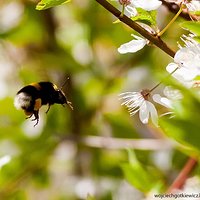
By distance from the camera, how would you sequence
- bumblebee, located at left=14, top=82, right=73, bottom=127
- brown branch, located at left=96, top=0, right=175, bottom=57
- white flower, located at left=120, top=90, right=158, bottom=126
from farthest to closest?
bumblebee, located at left=14, top=82, right=73, bottom=127
white flower, located at left=120, top=90, right=158, bottom=126
brown branch, located at left=96, top=0, right=175, bottom=57

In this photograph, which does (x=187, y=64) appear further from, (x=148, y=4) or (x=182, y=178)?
(x=182, y=178)

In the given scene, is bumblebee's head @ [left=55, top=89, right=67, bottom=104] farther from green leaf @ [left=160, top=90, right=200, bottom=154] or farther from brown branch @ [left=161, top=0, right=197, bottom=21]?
green leaf @ [left=160, top=90, right=200, bottom=154]

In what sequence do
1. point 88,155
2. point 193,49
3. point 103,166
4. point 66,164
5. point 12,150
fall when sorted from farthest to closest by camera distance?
point 66,164, point 88,155, point 103,166, point 12,150, point 193,49

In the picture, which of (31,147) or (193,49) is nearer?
(193,49)

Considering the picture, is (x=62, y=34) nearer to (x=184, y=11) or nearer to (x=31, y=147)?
(x=31, y=147)

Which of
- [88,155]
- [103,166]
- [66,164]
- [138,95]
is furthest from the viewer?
[66,164]

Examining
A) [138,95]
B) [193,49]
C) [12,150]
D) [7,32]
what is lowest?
[12,150]

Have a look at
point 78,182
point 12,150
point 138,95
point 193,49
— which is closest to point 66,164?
point 78,182

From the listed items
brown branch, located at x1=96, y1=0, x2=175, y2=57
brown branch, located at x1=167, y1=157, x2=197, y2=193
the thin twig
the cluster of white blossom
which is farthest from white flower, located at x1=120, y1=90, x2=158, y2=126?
the thin twig
